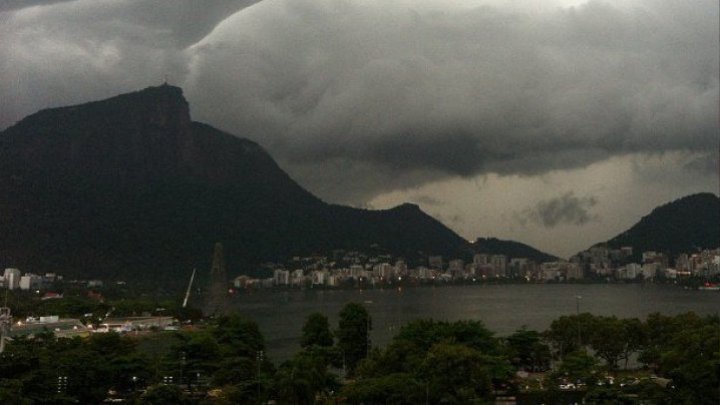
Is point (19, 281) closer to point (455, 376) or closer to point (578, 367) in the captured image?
point (578, 367)

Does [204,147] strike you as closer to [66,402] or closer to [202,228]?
[202,228]

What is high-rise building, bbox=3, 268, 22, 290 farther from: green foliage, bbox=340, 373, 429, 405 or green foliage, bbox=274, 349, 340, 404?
green foliage, bbox=340, 373, 429, 405

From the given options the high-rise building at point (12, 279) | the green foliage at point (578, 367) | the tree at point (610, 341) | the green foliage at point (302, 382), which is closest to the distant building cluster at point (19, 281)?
the high-rise building at point (12, 279)

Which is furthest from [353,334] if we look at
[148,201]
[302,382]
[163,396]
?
[148,201]

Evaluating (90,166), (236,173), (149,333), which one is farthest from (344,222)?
(149,333)

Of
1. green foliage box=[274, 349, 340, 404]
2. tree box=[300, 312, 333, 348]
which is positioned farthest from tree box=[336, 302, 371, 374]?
green foliage box=[274, 349, 340, 404]
